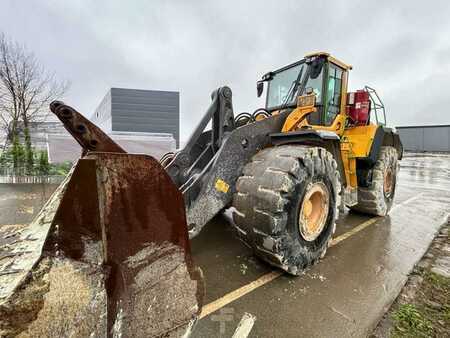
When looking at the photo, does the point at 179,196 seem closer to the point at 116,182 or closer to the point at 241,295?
the point at 116,182

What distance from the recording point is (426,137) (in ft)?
120

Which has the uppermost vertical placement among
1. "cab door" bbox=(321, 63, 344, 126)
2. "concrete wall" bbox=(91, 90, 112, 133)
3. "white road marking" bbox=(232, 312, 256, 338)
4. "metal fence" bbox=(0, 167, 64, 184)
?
"concrete wall" bbox=(91, 90, 112, 133)

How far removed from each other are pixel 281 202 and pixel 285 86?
274cm

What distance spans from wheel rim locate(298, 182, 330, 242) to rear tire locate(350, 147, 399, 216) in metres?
2.64

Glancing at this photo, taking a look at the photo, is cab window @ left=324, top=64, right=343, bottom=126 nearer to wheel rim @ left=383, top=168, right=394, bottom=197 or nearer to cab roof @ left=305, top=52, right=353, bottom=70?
cab roof @ left=305, top=52, right=353, bottom=70

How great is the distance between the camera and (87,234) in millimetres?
1243

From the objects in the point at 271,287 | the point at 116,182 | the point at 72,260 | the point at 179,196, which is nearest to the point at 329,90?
the point at 271,287

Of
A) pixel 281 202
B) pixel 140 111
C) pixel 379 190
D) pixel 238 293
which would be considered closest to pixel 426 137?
pixel 379 190

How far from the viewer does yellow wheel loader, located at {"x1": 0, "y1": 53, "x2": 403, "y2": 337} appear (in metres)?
1.14

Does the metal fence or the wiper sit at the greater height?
the wiper

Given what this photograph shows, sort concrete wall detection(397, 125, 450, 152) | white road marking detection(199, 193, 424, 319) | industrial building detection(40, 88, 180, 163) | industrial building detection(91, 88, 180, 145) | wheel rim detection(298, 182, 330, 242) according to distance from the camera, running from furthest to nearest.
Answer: industrial building detection(91, 88, 180, 145)
industrial building detection(40, 88, 180, 163)
concrete wall detection(397, 125, 450, 152)
wheel rim detection(298, 182, 330, 242)
white road marking detection(199, 193, 424, 319)

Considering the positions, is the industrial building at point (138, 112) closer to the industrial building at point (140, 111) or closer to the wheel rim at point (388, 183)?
the industrial building at point (140, 111)

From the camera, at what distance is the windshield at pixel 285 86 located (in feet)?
13.4

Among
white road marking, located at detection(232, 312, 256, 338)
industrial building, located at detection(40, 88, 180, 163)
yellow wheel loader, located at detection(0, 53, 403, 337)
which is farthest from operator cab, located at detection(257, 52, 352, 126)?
industrial building, located at detection(40, 88, 180, 163)
